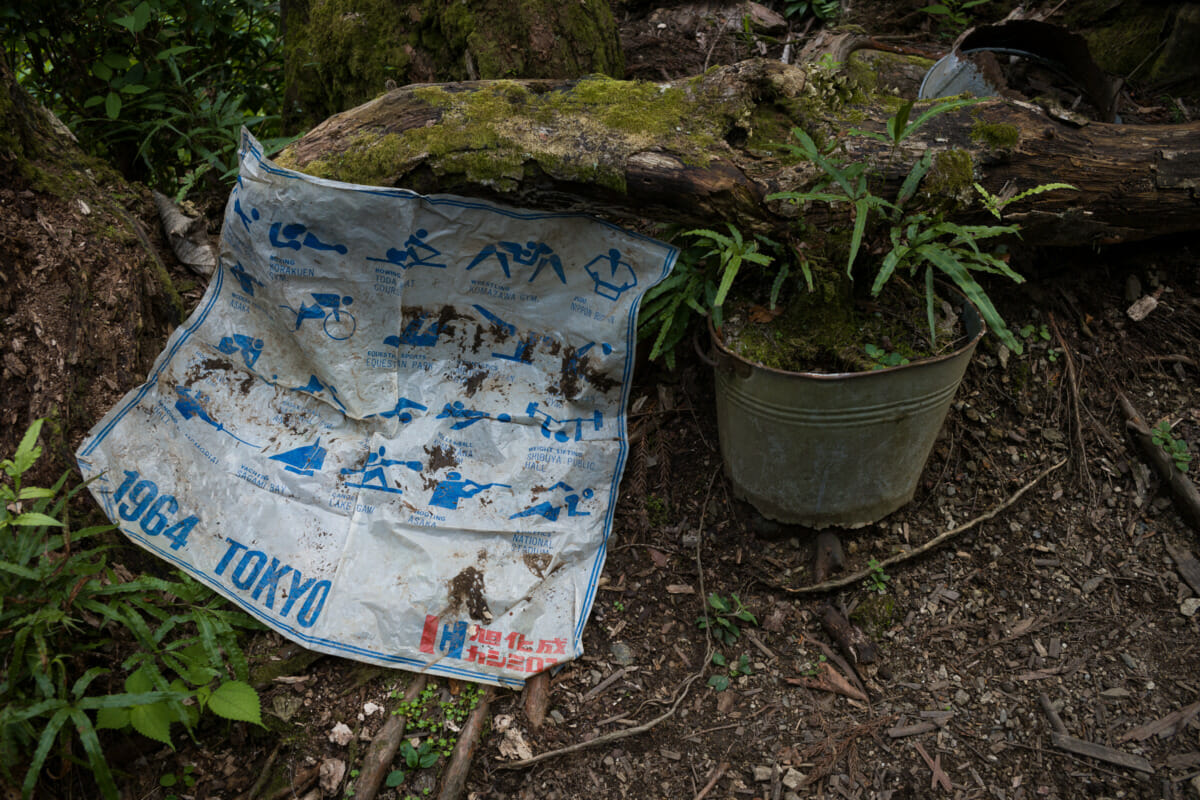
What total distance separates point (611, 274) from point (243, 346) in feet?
3.89

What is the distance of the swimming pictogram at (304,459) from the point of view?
2168 mm

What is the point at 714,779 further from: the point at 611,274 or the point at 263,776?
the point at 611,274

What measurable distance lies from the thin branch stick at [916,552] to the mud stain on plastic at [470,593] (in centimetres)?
91

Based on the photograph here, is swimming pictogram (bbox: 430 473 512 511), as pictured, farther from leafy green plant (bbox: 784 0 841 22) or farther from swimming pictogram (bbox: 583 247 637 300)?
leafy green plant (bbox: 784 0 841 22)

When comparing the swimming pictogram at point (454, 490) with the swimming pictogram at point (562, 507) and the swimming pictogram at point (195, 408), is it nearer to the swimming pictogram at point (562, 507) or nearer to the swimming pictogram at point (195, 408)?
the swimming pictogram at point (562, 507)

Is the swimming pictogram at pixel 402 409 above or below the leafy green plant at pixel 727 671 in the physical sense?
above

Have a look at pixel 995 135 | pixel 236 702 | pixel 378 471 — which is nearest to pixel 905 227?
pixel 995 135

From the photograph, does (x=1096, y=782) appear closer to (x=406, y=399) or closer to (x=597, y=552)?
(x=597, y=552)

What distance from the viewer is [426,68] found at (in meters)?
2.71

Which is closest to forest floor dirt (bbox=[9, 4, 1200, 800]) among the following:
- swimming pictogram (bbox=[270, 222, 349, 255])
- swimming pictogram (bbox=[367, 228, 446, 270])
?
swimming pictogram (bbox=[270, 222, 349, 255])

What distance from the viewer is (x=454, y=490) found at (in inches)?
86.2

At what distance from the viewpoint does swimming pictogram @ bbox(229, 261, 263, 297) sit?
2145mm

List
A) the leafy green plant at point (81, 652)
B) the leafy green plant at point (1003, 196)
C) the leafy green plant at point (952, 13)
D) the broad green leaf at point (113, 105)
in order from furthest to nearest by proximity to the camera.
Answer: the leafy green plant at point (952, 13) → the broad green leaf at point (113, 105) → the leafy green plant at point (1003, 196) → the leafy green plant at point (81, 652)

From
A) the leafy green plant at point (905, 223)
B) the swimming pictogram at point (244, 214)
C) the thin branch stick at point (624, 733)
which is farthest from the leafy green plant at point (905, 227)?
the swimming pictogram at point (244, 214)
